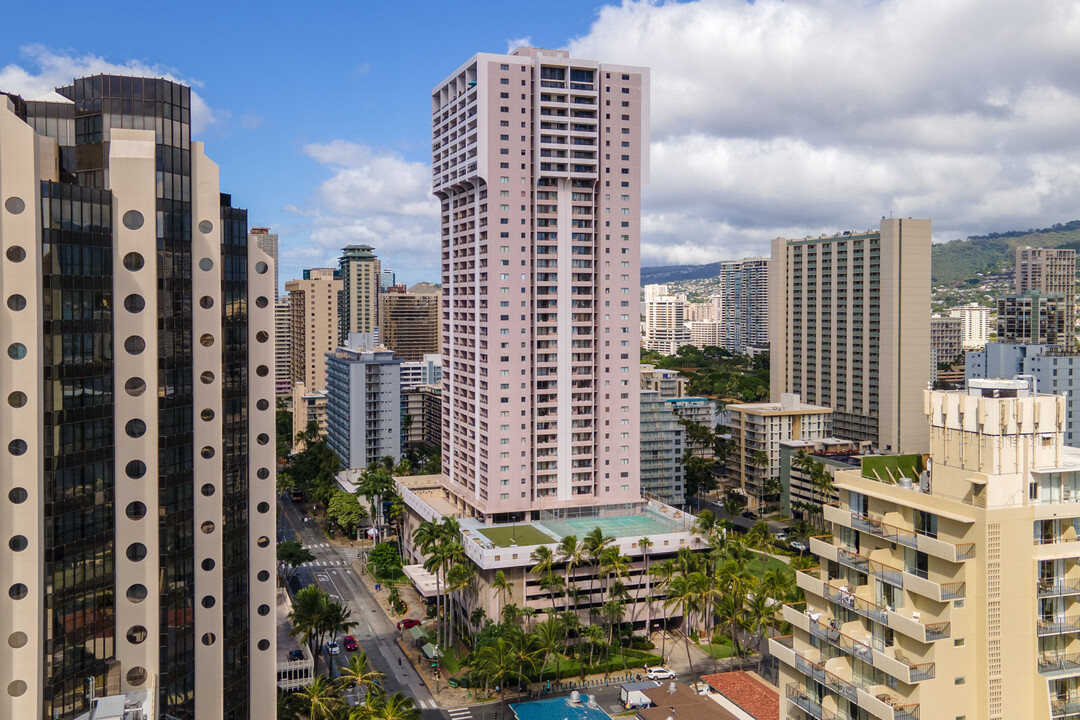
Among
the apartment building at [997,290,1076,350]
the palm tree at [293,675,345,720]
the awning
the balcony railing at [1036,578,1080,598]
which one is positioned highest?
the apartment building at [997,290,1076,350]

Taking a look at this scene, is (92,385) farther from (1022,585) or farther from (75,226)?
(1022,585)

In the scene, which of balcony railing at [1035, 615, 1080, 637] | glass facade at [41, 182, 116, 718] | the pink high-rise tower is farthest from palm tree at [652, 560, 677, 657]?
glass facade at [41, 182, 116, 718]

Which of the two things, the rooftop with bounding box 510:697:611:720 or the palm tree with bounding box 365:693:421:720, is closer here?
the palm tree with bounding box 365:693:421:720

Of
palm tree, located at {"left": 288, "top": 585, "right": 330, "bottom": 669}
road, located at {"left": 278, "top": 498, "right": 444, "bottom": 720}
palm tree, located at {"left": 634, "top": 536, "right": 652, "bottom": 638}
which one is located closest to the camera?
palm tree, located at {"left": 288, "top": 585, "right": 330, "bottom": 669}

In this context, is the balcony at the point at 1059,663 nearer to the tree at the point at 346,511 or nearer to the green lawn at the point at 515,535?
the green lawn at the point at 515,535

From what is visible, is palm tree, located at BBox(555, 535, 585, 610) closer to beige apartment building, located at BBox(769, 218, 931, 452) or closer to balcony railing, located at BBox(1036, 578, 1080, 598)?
balcony railing, located at BBox(1036, 578, 1080, 598)

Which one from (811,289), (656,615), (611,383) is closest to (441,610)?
(656,615)

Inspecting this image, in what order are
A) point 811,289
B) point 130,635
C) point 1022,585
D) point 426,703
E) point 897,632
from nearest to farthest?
point 1022,585
point 897,632
point 130,635
point 426,703
point 811,289

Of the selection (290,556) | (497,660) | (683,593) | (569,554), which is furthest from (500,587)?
(290,556)
